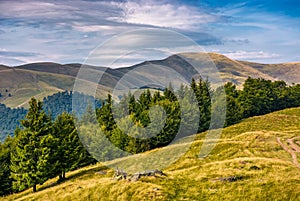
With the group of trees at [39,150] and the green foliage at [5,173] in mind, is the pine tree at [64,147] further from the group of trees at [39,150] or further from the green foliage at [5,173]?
the green foliage at [5,173]

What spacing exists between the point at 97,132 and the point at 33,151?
21597 mm

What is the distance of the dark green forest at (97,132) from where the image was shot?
5262 centimetres

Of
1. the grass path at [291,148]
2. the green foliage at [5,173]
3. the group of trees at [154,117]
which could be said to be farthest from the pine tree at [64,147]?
the grass path at [291,148]

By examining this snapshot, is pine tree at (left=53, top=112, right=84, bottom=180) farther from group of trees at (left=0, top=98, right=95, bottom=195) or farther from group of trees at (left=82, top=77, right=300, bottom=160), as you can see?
group of trees at (left=82, top=77, right=300, bottom=160)

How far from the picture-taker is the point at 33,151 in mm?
52750

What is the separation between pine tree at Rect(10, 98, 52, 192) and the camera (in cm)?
5194

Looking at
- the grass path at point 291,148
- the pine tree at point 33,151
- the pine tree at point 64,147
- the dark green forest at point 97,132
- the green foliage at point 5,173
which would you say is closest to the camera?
the grass path at point 291,148

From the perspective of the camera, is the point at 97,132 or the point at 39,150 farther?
the point at 97,132

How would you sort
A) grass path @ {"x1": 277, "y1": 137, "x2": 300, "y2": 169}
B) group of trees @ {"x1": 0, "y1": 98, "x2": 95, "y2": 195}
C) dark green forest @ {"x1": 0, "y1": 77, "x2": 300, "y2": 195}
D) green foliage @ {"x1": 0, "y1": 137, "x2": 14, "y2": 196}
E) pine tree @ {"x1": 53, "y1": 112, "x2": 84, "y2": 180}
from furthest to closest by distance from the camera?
green foliage @ {"x1": 0, "y1": 137, "x2": 14, "y2": 196} < pine tree @ {"x1": 53, "y1": 112, "x2": 84, "y2": 180} < dark green forest @ {"x1": 0, "y1": 77, "x2": 300, "y2": 195} < group of trees @ {"x1": 0, "y1": 98, "x2": 95, "y2": 195} < grass path @ {"x1": 277, "y1": 137, "x2": 300, "y2": 169}

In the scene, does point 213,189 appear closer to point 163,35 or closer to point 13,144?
point 163,35

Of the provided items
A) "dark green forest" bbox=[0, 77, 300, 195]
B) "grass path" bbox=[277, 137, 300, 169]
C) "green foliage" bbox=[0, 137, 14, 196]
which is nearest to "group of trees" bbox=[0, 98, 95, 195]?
"dark green forest" bbox=[0, 77, 300, 195]

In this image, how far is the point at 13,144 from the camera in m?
69.6

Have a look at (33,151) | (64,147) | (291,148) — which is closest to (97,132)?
→ (64,147)

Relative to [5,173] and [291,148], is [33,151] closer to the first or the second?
[5,173]
